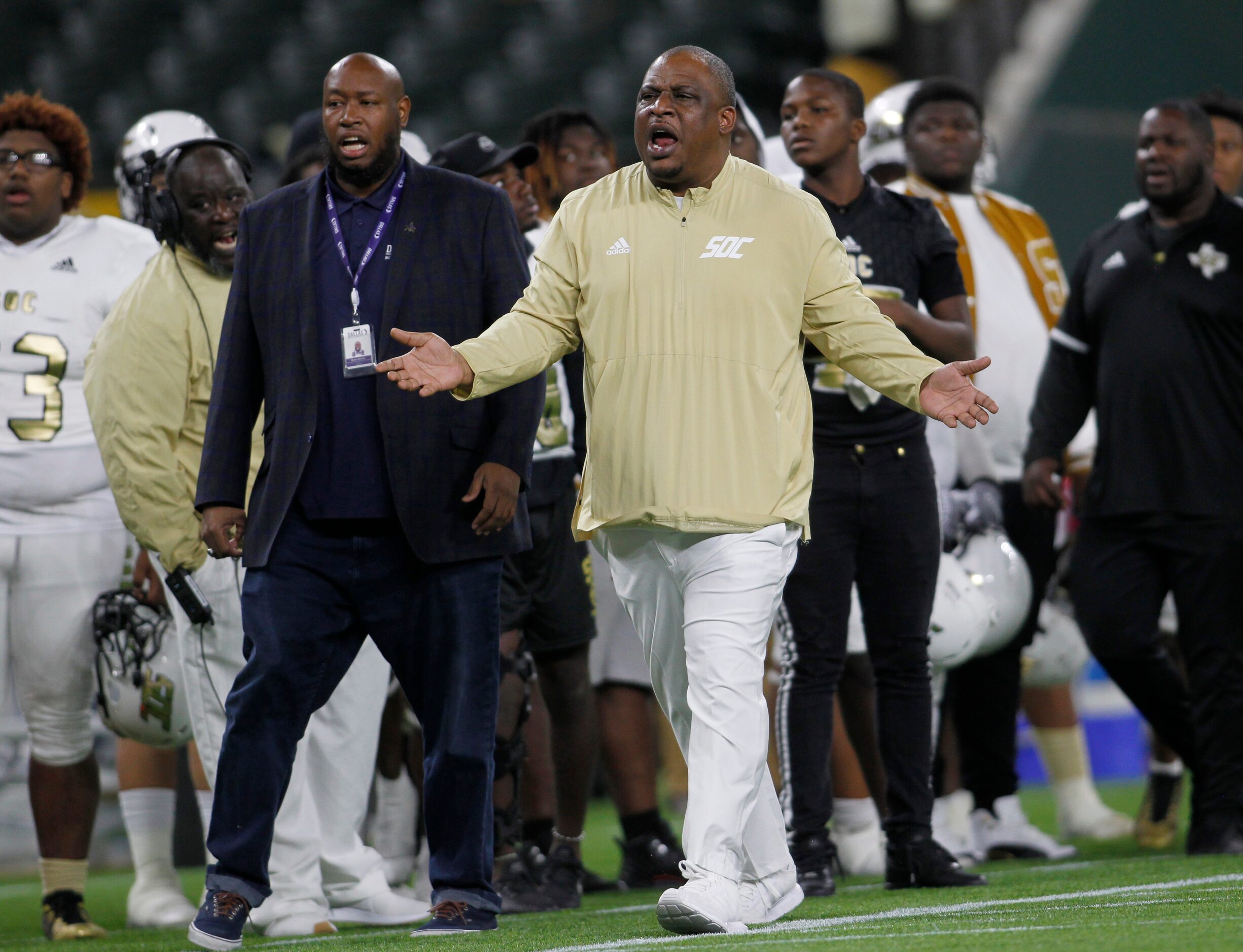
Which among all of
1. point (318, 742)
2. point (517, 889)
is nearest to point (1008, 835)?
point (517, 889)

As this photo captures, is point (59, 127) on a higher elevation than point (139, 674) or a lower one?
higher

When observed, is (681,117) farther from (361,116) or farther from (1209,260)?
(1209,260)

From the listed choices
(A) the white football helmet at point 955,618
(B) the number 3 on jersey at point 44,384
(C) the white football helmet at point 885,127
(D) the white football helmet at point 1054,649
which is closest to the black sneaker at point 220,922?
(B) the number 3 on jersey at point 44,384

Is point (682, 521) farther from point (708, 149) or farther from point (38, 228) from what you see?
point (38, 228)

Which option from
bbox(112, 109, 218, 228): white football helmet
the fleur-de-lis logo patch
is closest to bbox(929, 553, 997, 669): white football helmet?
the fleur-de-lis logo patch

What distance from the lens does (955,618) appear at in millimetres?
5344

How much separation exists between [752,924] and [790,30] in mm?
10076

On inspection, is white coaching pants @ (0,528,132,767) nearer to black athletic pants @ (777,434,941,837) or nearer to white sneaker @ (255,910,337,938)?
white sneaker @ (255,910,337,938)

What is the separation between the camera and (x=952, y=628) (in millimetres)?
5336

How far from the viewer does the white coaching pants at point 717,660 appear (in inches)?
143

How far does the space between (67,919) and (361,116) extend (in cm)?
232

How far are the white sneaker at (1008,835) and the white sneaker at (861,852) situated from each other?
0.57m

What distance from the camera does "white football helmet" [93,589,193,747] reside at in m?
4.88

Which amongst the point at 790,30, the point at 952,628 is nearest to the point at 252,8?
the point at 790,30
